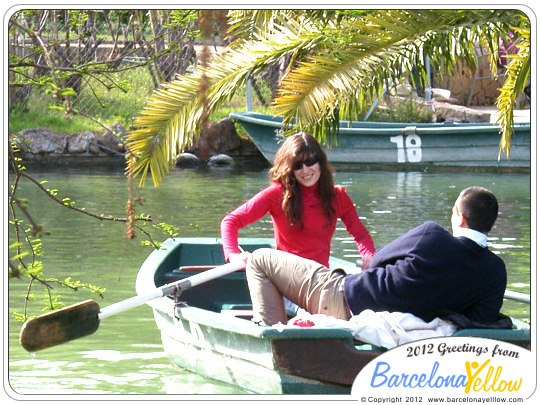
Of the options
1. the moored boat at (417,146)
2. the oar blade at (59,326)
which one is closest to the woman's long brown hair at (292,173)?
the oar blade at (59,326)

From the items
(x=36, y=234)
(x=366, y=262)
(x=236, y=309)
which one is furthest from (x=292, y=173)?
(x=36, y=234)

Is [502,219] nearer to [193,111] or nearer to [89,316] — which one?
[193,111]

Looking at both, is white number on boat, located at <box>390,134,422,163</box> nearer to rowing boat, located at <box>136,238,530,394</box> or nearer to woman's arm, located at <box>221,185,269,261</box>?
rowing boat, located at <box>136,238,530,394</box>

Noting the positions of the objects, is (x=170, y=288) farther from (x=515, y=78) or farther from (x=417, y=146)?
(x=417, y=146)

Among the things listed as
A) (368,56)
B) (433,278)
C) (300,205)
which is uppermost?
(368,56)

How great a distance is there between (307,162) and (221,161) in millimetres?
12626

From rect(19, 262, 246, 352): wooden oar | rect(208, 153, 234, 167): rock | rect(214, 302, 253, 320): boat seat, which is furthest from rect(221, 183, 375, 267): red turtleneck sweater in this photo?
rect(208, 153, 234, 167): rock

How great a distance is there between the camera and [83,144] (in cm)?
1766

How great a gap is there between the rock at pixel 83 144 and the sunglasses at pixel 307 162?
41.1 ft

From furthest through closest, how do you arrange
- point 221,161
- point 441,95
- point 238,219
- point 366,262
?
point 441,95 → point 221,161 → point 238,219 → point 366,262

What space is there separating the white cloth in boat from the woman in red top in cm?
91

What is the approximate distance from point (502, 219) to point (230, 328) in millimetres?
7590

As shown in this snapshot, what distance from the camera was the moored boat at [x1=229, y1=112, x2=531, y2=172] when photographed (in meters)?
16.8

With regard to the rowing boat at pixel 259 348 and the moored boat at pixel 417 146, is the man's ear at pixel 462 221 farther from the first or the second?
the moored boat at pixel 417 146
